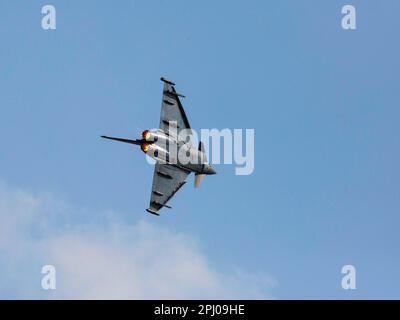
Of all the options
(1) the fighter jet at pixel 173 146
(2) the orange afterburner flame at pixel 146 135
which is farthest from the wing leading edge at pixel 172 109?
(2) the orange afterburner flame at pixel 146 135

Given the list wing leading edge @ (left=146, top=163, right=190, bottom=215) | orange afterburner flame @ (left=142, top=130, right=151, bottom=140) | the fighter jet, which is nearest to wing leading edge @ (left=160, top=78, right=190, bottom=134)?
the fighter jet

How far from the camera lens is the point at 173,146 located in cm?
10962

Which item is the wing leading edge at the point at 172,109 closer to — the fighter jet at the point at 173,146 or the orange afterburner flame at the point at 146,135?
the fighter jet at the point at 173,146

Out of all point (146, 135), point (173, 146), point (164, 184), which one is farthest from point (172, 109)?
point (164, 184)

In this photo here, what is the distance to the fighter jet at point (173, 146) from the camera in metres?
108

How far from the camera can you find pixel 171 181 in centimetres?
11619

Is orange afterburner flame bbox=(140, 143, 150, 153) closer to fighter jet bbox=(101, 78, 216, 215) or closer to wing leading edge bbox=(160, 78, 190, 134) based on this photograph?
fighter jet bbox=(101, 78, 216, 215)

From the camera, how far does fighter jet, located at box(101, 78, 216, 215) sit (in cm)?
10794

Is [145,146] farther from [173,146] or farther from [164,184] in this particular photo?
[164,184]
